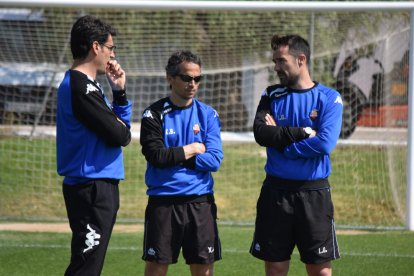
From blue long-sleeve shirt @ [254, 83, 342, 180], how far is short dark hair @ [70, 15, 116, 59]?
4.04 feet

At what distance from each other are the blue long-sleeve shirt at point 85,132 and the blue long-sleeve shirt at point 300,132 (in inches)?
40.5

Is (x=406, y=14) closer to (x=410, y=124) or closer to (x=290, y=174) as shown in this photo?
(x=410, y=124)

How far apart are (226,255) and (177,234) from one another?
8.61 feet

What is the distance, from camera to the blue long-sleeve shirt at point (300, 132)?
5.20 m

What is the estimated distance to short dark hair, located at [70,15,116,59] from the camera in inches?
186

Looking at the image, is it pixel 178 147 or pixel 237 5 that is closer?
pixel 178 147

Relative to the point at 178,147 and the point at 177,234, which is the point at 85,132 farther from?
the point at 177,234

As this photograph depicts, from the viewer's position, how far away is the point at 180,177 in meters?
5.25

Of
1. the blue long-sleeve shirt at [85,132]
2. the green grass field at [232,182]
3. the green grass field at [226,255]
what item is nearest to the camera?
the blue long-sleeve shirt at [85,132]

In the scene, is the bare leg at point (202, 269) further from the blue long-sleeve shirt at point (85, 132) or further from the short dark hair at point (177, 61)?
the short dark hair at point (177, 61)

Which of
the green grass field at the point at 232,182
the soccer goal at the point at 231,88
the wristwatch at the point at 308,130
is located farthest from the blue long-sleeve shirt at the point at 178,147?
the green grass field at the point at 232,182

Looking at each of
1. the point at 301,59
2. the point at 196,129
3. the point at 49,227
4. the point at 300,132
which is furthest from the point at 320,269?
the point at 49,227

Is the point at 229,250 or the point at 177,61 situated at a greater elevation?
the point at 177,61

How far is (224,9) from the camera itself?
9.49m
